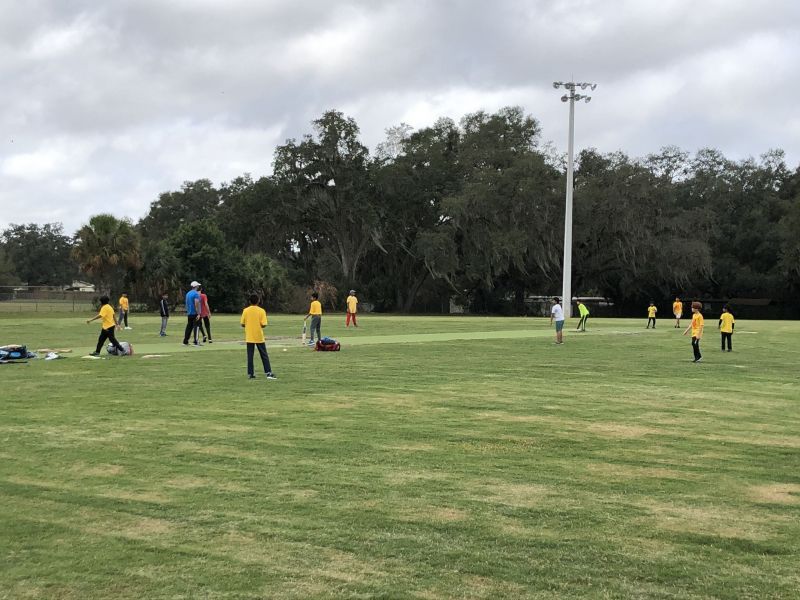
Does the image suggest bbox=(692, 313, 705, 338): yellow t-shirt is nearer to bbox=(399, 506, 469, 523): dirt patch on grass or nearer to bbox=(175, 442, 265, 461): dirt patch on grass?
bbox=(175, 442, 265, 461): dirt patch on grass

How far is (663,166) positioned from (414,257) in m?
26.8

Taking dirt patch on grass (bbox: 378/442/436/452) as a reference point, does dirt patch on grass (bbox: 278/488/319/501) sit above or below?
below

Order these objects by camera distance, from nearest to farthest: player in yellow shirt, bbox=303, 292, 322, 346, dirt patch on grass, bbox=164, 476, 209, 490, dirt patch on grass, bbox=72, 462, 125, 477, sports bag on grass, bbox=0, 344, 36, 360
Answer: dirt patch on grass, bbox=164, 476, 209, 490 → dirt patch on grass, bbox=72, 462, 125, 477 → sports bag on grass, bbox=0, 344, 36, 360 → player in yellow shirt, bbox=303, 292, 322, 346

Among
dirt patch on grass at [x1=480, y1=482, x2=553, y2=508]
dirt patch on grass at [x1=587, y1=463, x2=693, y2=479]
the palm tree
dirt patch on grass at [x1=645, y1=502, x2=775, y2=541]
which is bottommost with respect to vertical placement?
dirt patch on grass at [x1=645, y1=502, x2=775, y2=541]

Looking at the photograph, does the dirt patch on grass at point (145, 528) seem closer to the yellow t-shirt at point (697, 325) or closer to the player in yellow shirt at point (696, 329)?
the player in yellow shirt at point (696, 329)

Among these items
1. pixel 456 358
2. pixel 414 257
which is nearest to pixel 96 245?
pixel 414 257

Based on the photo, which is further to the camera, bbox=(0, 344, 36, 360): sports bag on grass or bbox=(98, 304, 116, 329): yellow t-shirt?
bbox=(98, 304, 116, 329): yellow t-shirt

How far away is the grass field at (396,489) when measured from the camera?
4.52 metres

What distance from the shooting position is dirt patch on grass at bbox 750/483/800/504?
6.17m

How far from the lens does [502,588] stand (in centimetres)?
435

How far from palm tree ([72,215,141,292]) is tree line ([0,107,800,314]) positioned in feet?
0.29

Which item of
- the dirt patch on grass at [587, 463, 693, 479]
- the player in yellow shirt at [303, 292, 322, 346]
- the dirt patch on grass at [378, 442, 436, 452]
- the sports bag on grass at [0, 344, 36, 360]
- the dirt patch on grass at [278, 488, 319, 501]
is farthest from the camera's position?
the player in yellow shirt at [303, 292, 322, 346]

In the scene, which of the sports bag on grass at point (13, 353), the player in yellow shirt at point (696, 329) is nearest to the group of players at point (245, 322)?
the sports bag on grass at point (13, 353)

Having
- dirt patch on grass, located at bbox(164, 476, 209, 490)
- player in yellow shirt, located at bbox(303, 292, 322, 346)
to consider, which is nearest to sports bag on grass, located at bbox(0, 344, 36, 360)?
player in yellow shirt, located at bbox(303, 292, 322, 346)
